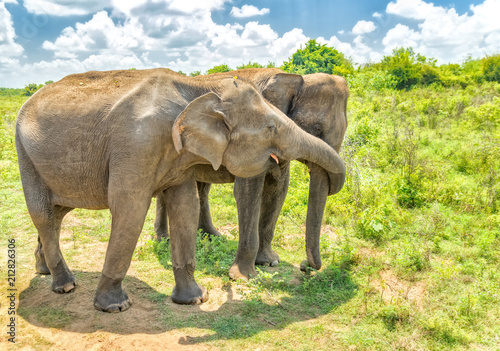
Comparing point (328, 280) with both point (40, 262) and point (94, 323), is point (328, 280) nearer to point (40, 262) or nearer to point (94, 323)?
point (94, 323)

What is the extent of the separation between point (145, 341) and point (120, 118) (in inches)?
80.3

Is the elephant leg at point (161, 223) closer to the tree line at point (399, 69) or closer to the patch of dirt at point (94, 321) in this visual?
the patch of dirt at point (94, 321)

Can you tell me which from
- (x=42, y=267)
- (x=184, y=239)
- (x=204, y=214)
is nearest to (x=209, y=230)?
(x=204, y=214)

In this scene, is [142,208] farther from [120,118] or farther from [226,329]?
[226,329]

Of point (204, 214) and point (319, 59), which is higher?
point (319, 59)

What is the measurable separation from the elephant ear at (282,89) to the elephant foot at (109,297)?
2597mm

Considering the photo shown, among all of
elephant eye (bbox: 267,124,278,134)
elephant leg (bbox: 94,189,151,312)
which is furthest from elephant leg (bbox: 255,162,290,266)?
elephant leg (bbox: 94,189,151,312)

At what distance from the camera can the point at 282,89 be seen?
5.35 meters

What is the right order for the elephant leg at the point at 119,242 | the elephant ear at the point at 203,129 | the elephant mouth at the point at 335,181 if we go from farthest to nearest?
the elephant mouth at the point at 335,181, the elephant leg at the point at 119,242, the elephant ear at the point at 203,129

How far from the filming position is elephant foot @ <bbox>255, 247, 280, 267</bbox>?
6.17 metres

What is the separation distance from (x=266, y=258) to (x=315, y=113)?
212 centimetres

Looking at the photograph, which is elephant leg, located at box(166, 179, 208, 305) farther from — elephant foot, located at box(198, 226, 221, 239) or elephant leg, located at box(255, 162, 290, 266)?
elephant foot, located at box(198, 226, 221, 239)

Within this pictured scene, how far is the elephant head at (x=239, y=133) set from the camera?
14.0ft

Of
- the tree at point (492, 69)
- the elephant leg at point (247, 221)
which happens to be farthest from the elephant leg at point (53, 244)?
the tree at point (492, 69)
